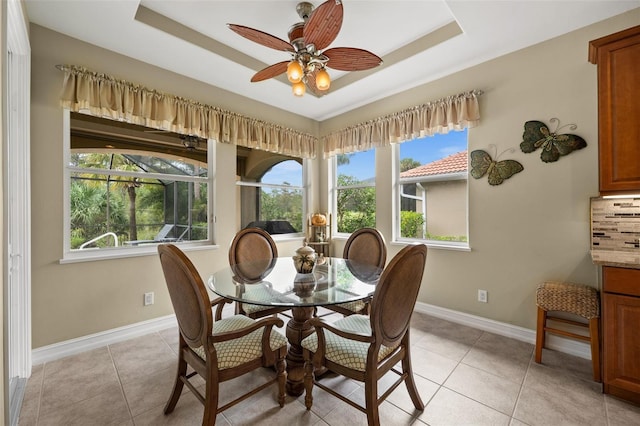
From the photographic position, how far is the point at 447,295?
2.97 meters

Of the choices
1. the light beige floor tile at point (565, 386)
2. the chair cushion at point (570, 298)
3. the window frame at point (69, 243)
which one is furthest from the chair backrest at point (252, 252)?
the chair cushion at point (570, 298)

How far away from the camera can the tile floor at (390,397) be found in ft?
5.11

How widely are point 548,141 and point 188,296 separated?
299cm

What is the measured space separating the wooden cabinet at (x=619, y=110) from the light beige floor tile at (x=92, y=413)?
11.3 ft

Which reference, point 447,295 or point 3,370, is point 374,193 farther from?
point 3,370

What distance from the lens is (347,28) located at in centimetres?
240

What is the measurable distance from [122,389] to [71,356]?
848 mm

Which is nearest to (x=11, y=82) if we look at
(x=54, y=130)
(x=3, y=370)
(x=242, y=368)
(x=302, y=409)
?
(x=54, y=130)

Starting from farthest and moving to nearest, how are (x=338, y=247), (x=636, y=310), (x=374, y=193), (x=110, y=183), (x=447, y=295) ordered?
(x=338, y=247) < (x=374, y=193) < (x=447, y=295) < (x=110, y=183) < (x=636, y=310)

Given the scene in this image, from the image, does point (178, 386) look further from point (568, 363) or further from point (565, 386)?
point (568, 363)

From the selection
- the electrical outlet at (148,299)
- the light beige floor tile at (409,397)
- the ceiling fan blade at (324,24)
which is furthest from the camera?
the electrical outlet at (148,299)

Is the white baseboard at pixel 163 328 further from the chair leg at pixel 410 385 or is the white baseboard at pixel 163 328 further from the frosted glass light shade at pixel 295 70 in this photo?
the frosted glass light shade at pixel 295 70

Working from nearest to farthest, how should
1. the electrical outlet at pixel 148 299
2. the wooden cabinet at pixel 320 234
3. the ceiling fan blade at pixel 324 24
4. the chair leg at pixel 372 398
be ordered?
the chair leg at pixel 372 398 < the ceiling fan blade at pixel 324 24 < the electrical outlet at pixel 148 299 < the wooden cabinet at pixel 320 234

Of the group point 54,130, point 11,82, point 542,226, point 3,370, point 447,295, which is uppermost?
point 11,82
